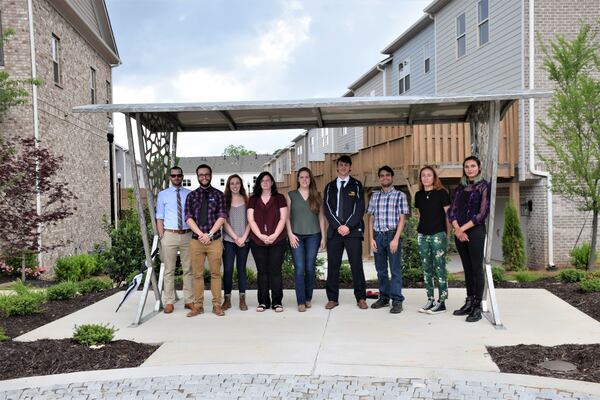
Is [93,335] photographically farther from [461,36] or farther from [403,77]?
[403,77]

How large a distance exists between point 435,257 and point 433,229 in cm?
33

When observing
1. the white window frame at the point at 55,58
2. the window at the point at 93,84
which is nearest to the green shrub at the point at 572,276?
the white window frame at the point at 55,58

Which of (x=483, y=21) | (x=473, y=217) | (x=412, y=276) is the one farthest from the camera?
(x=483, y=21)

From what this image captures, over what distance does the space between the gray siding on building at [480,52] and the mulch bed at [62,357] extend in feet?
40.0

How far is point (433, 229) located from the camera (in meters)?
6.84

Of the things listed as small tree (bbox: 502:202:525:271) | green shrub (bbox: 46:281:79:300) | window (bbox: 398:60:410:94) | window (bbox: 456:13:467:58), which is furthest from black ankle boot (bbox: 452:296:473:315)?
window (bbox: 398:60:410:94)

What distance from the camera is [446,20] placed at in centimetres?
1909

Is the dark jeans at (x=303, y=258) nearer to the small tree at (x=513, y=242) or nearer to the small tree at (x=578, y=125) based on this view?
the small tree at (x=578, y=125)

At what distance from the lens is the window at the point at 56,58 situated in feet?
50.4

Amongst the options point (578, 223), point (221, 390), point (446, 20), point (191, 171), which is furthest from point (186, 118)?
point (191, 171)

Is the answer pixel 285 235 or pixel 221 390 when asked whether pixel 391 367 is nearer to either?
pixel 221 390

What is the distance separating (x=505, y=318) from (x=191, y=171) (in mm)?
71016

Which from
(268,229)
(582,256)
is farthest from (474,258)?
(582,256)

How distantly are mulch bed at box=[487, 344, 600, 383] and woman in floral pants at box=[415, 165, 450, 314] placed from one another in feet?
5.20
